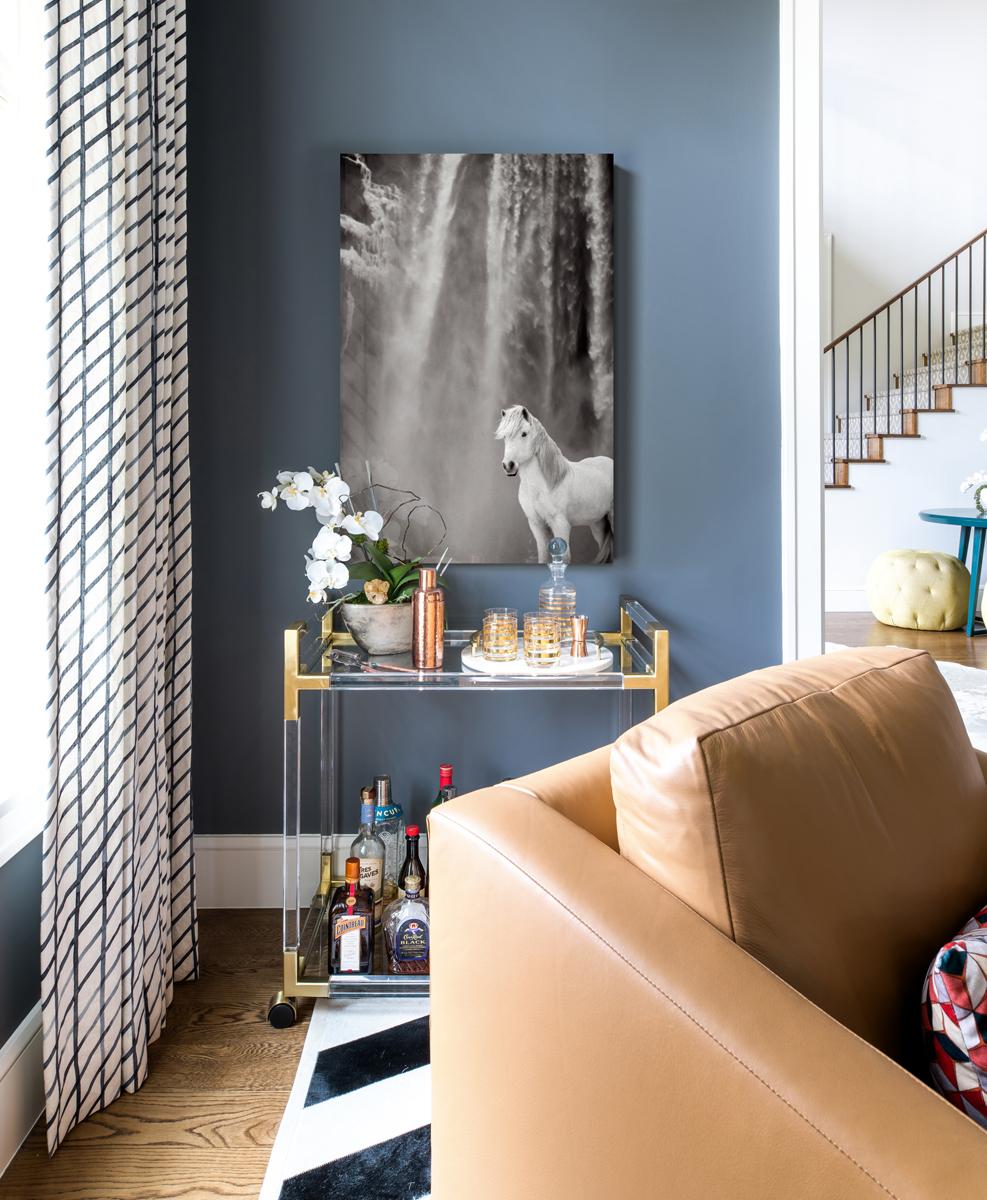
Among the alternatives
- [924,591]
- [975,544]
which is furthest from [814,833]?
[975,544]

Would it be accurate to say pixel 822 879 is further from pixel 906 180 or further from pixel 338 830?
pixel 906 180

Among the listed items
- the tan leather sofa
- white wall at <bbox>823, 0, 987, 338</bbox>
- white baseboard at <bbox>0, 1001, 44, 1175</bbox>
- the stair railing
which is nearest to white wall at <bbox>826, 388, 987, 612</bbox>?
the stair railing

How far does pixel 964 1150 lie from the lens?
2.07ft

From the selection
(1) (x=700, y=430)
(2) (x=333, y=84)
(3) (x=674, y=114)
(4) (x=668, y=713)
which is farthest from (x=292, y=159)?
(4) (x=668, y=713)

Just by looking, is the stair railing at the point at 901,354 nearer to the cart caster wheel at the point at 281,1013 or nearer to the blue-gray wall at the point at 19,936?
the cart caster wheel at the point at 281,1013

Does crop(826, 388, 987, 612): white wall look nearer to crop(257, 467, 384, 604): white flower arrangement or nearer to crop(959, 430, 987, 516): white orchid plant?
crop(959, 430, 987, 516): white orchid plant

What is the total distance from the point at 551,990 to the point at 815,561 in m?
1.70

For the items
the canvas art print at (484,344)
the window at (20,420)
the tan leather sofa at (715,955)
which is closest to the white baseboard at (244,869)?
the window at (20,420)

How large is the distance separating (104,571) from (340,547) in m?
0.48

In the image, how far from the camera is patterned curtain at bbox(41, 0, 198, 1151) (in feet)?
4.90

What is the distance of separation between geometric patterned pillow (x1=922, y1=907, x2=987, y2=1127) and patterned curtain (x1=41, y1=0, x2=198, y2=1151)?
132cm

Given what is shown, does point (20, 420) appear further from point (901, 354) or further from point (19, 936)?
point (901, 354)

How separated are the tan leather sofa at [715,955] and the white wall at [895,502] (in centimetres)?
611

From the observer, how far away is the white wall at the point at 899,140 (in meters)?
6.79
